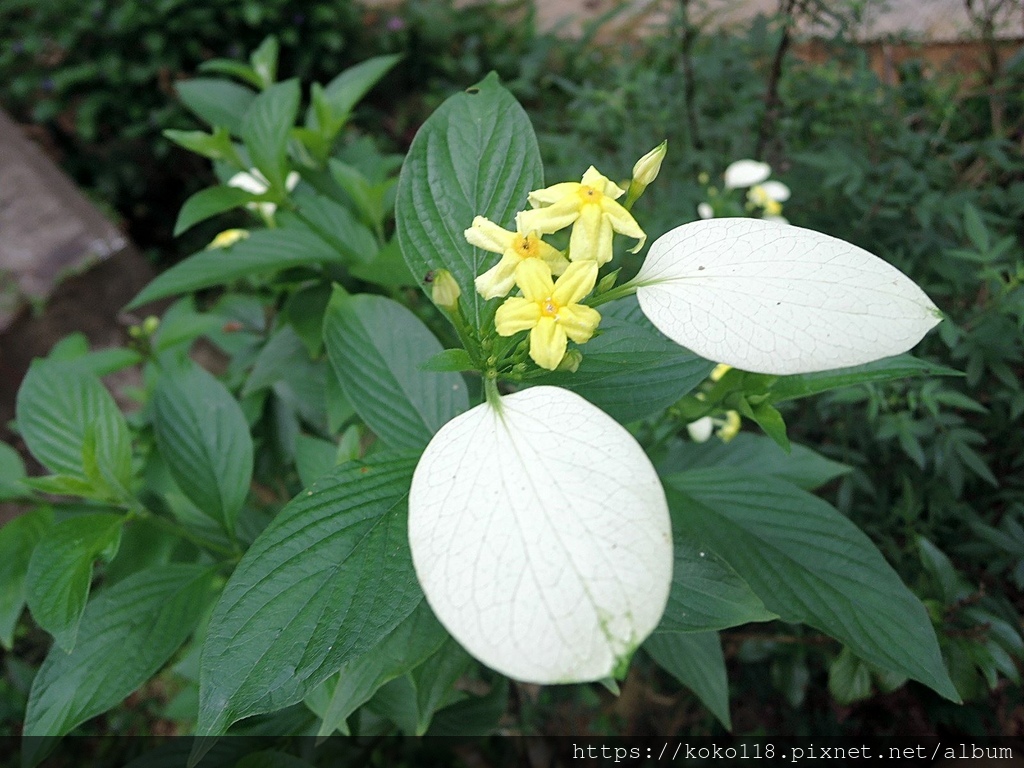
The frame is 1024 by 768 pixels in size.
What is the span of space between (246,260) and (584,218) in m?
0.55

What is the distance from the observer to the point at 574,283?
44cm

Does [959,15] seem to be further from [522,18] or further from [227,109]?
[227,109]

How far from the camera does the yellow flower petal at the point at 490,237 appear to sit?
1.52 feet

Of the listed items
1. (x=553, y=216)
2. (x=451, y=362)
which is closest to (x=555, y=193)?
(x=553, y=216)

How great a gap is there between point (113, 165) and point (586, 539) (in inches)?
113

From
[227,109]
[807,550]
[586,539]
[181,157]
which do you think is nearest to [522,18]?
[181,157]

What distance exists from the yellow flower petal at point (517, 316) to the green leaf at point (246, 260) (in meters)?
0.49

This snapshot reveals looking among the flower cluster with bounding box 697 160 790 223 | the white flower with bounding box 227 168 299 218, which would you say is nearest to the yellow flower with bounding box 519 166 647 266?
the white flower with bounding box 227 168 299 218

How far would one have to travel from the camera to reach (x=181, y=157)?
266 cm

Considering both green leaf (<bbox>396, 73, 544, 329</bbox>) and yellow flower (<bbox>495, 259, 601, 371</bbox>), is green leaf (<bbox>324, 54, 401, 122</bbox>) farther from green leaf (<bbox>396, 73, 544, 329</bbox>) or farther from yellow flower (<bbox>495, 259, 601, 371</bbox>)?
yellow flower (<bbox>495, 259, 601, 371</bbox>)

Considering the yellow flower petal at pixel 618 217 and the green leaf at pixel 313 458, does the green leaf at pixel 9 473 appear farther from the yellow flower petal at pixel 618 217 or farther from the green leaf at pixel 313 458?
the yellow flower petal at pixel 618 217

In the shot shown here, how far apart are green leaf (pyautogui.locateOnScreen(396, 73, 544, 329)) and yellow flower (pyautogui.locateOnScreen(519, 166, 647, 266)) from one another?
0.37ft

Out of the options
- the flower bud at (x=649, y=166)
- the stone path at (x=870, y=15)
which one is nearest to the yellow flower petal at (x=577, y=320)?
the flower bud at (x=649, y=166)

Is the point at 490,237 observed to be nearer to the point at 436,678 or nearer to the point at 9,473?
the point at 436,678
